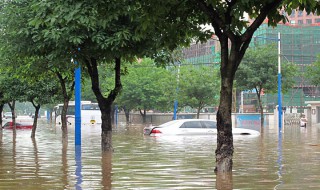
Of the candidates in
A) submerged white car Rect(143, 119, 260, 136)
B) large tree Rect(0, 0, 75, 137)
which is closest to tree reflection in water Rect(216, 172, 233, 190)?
large tree Rect(0, 0, 75, 137)

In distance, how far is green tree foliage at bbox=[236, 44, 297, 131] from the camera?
48094mm

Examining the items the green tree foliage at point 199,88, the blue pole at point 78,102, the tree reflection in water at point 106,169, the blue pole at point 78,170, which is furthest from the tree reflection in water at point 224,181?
the green tree foliage at point 199,88

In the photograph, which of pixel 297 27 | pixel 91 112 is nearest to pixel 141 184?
pixel 91 112

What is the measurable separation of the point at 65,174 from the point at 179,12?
14.6ft

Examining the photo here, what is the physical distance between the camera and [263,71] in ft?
158

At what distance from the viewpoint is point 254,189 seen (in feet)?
32.8

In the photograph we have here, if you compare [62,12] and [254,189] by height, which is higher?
[62,12]

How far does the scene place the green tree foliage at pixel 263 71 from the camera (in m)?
48.1

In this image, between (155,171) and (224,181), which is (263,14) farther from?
(155,171)

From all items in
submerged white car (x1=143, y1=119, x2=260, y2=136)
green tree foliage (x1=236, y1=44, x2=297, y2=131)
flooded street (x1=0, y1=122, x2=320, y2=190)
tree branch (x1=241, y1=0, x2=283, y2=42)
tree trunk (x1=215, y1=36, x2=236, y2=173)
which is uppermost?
green tree foliage (x1=236, y1=44, x2=297, y2=131)

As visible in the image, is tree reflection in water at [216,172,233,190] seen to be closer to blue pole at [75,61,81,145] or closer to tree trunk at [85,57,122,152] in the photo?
tree trunk at [85,57,122,152]

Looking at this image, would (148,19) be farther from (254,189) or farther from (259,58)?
(259,58)

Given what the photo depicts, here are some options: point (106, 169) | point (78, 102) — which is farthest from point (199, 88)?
point (106, 169)

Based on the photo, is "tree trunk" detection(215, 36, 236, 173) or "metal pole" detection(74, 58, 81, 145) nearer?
"tree trunk" detection(215, 36, 236, 173)
